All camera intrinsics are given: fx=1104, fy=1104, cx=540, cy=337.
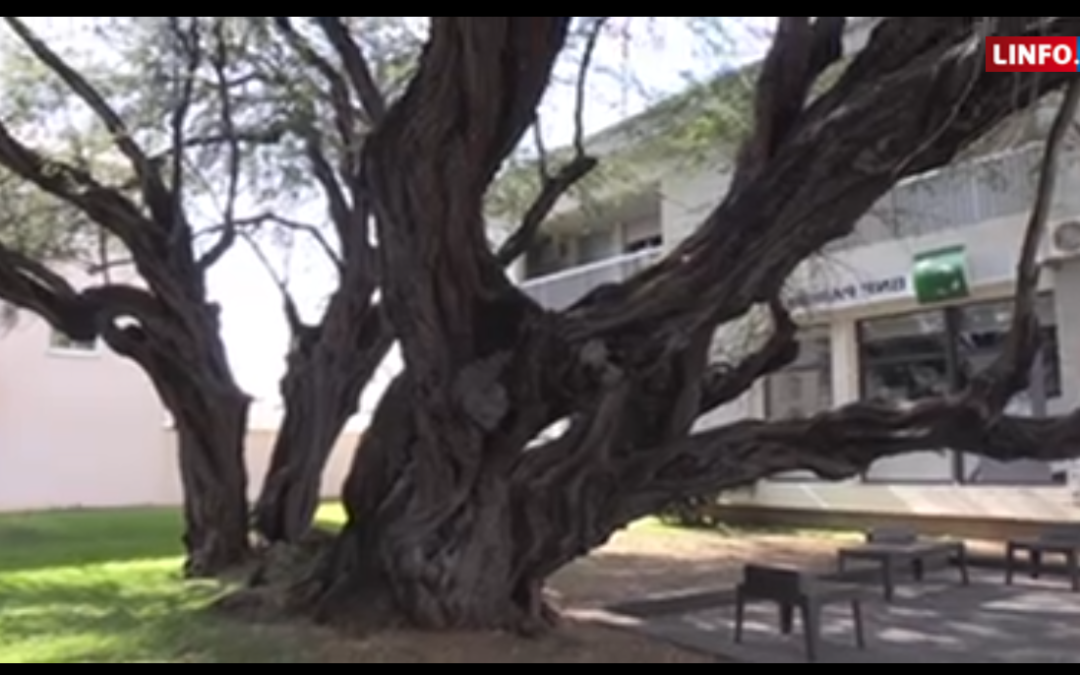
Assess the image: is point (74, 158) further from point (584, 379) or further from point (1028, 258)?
point (1028, 258)

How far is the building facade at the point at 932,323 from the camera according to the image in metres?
14.7

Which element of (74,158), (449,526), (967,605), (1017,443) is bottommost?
(967,605)

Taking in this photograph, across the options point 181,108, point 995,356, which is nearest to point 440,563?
point 181,108

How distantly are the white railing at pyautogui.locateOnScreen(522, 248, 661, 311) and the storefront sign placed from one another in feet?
11.0

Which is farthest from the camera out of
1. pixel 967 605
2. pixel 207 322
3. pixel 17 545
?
pixel 17 545

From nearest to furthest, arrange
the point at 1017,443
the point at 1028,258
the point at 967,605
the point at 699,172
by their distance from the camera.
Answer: the point at 1028,258 → the point at 1017,443 → the point at 967,605 → the point at 699,172

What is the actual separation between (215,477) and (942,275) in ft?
33.9

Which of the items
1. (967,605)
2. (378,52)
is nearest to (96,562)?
(378,52)

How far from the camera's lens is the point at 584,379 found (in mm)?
7969

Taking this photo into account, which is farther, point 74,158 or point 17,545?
point 17,545

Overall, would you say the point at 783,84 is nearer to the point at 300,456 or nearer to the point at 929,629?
the point at 929,629

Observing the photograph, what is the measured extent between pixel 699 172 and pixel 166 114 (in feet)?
28.1

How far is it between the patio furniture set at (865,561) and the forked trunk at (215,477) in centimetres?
608

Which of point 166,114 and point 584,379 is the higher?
point 166,114
